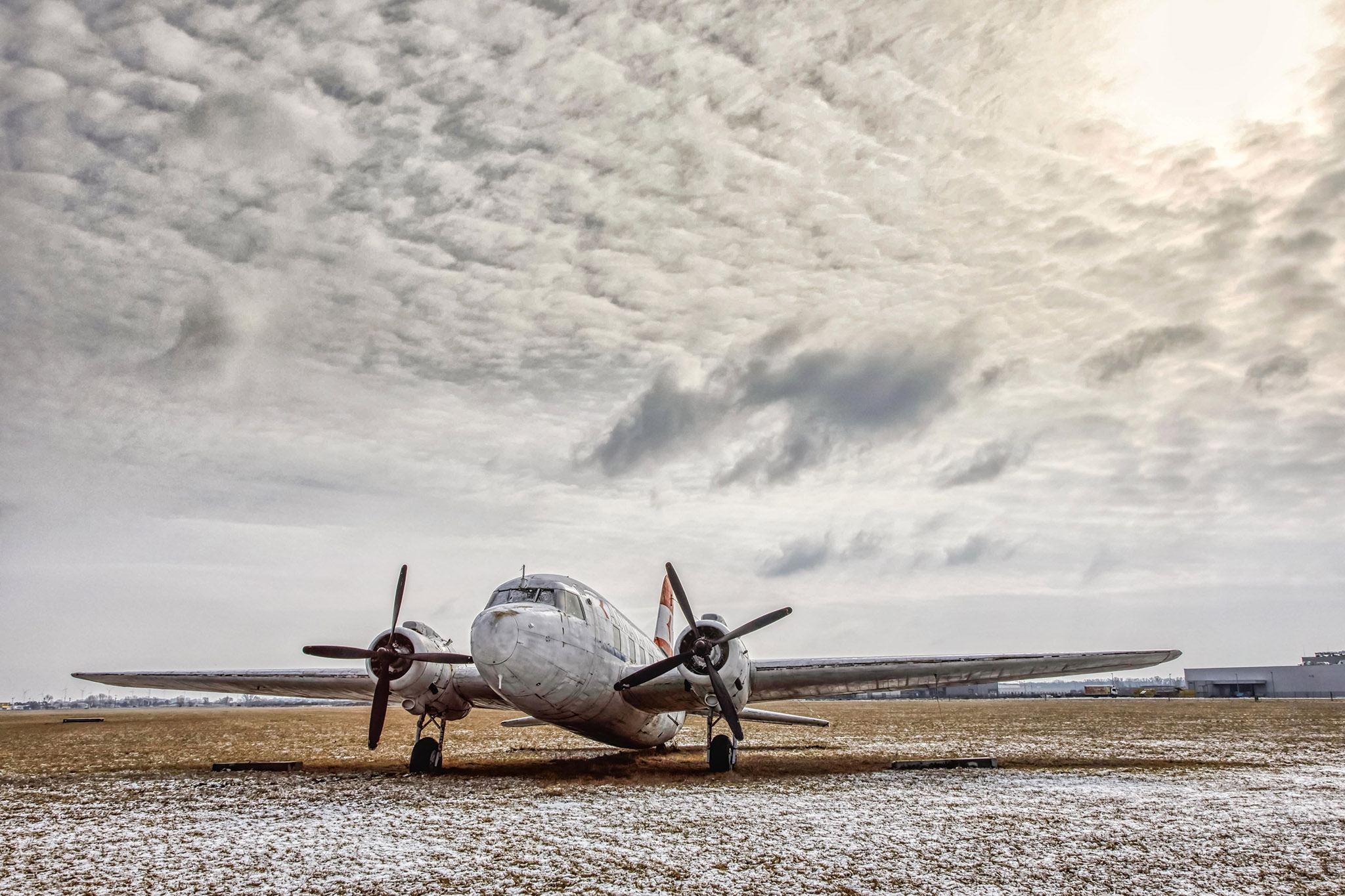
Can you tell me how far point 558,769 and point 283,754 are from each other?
1147cm

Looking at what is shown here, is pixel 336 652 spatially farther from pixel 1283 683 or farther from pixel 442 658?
pixel 1283 683

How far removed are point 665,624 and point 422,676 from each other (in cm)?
1199

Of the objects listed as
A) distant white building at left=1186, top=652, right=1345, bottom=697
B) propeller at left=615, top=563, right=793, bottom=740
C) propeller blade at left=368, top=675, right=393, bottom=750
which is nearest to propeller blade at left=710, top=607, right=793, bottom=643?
propeller at left=615, top=563, right=793, bottom=740

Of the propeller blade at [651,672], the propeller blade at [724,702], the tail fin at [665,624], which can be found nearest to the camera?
the propeller blade at [724,702]

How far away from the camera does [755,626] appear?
17.4m

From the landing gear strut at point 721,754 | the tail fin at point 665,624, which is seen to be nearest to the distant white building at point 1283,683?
the tail fin at point 665,624

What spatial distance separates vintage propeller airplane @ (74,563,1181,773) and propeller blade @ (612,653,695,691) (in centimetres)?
3

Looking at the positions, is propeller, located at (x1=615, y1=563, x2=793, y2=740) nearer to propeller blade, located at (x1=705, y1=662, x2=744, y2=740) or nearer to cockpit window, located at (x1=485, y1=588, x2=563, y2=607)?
propeller blade, located at (x1=705, y1=662, x2=744, y2=740)

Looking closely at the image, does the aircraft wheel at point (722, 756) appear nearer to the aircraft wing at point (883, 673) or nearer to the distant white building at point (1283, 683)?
the aircraft wing at point (883, 673)

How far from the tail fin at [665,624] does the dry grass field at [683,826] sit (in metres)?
6.51

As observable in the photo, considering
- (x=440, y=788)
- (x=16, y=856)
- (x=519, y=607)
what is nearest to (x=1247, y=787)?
(x=519, y=607)

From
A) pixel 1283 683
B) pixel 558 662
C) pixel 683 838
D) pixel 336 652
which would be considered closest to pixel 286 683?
pixel 336 652

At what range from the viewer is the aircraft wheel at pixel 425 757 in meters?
17.7

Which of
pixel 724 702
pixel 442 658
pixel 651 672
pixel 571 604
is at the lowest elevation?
pixel 724 702
